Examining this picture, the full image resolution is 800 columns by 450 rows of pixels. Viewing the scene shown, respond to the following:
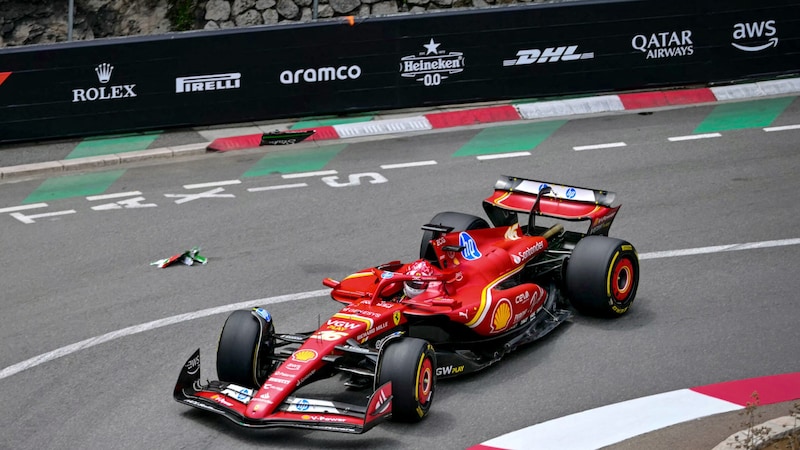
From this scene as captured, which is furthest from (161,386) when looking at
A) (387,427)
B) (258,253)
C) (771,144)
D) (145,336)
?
(771,144)

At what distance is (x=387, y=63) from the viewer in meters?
18.7

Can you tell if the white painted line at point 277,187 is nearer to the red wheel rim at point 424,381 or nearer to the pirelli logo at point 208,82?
the pirelli logo at point 208,82

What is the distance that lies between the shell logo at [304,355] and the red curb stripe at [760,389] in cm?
315

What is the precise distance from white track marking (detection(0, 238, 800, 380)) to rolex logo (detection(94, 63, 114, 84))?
657cm

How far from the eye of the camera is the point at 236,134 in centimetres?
1819

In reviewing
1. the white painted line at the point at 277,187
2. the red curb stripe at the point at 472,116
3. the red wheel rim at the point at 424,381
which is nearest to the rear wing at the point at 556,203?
the red wheel rim at the point at 424,381

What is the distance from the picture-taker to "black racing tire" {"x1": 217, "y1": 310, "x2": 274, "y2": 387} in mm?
9992

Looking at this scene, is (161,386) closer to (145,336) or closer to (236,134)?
(145,336)

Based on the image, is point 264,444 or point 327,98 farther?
point 327,98

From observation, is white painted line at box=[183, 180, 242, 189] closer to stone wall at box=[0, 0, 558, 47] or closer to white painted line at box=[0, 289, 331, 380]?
white painted line at box=[0, 289, 331, 380]

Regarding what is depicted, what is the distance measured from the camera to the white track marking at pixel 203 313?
11344 mm

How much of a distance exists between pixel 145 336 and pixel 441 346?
300cm

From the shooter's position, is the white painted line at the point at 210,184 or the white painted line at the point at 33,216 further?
the white painted line at the point at 210,184

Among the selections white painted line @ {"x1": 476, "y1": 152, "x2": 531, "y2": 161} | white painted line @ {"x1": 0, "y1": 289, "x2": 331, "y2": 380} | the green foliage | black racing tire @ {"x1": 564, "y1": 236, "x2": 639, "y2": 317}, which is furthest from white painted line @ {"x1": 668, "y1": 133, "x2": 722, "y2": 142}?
the green foliage
